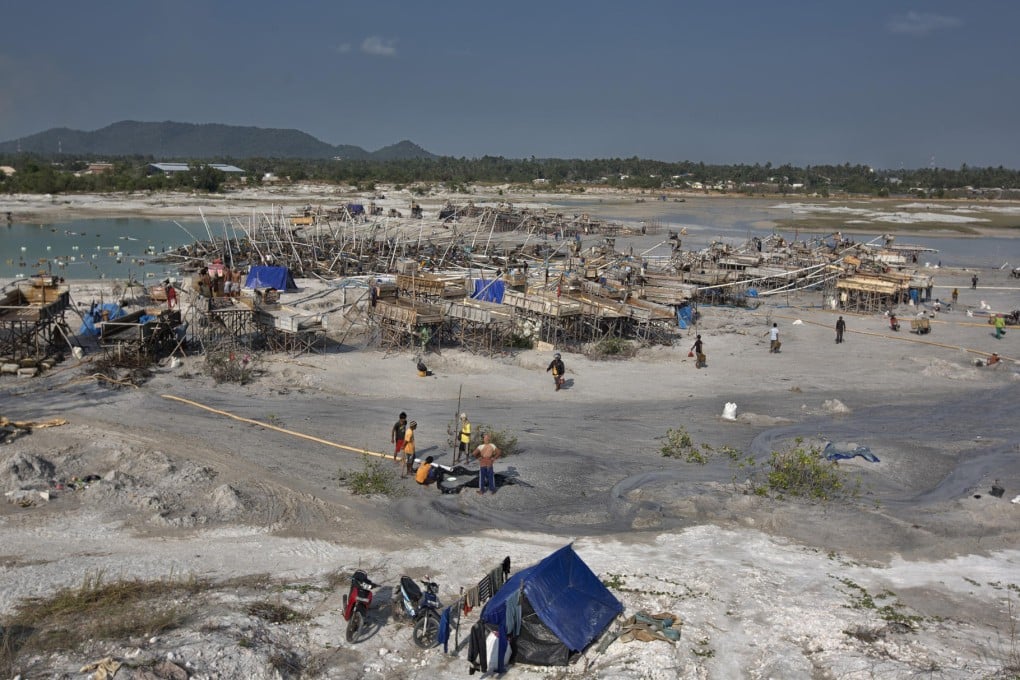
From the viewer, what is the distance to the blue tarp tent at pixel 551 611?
918cm

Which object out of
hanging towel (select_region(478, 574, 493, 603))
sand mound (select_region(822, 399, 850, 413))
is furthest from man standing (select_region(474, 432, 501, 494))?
sand mound (select_region(822, 399, 850, 413))

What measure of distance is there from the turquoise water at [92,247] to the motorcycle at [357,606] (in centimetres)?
2687

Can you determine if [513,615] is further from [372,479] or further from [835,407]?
[835,407]

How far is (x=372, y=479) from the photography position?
46.9 ft

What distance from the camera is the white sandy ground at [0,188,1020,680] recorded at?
30.6 feet

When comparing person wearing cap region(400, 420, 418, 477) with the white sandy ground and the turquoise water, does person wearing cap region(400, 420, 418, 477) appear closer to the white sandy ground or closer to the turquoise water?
the white sandy ground

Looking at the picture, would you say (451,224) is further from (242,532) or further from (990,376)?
(242,532)

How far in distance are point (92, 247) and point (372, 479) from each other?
40.4 meters

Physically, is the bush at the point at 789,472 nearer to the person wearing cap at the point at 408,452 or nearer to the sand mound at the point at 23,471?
the person wearing cap at the point at 408,452

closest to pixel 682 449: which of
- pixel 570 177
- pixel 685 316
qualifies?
pixel 685 316

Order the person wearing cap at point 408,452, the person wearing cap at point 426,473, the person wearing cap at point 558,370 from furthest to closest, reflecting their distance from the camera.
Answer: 1. the person wearing cap at point 558,370
2. the person wearing cap at point 408,452
3. the person wearing cap at point 426,473

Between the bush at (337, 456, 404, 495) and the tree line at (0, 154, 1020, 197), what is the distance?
7632cm

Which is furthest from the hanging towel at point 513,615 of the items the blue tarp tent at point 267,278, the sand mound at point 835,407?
the blue tarp tent at point 267,278

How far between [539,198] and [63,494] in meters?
Answer: 93.9
